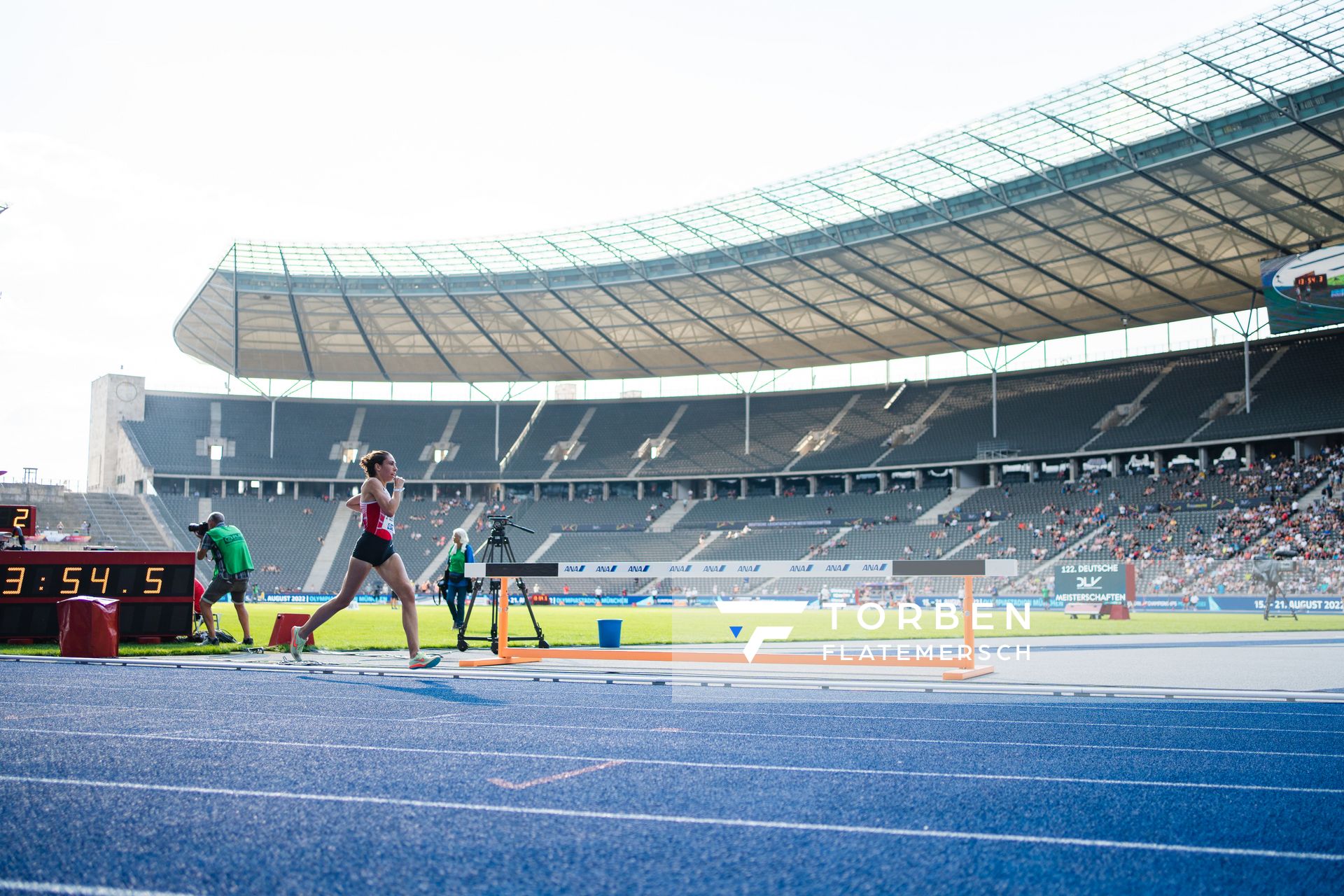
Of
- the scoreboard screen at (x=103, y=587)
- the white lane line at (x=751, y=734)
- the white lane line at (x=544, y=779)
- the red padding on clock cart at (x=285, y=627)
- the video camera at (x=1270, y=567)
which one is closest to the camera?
the white lane line at (x=544, y=779)

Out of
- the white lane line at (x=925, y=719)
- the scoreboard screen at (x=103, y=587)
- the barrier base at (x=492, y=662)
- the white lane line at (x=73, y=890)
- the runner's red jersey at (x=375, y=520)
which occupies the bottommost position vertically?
the barrier base at (x=492, y=662)

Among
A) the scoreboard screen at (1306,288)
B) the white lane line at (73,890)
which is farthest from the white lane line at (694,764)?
the scoreboard screen at (1306,288)

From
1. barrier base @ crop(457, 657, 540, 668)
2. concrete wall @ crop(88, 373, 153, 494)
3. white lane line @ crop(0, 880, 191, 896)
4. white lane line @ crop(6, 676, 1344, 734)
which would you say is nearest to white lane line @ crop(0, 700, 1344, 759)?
white lane line @ crop(6, 676, 1344, 734)

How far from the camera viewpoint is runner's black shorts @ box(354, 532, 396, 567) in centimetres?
1012

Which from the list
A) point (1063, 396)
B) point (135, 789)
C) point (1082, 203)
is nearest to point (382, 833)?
point (135, 789)

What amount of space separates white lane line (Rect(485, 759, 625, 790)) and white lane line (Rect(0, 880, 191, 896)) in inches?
75.4

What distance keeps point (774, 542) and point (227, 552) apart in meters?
41.9

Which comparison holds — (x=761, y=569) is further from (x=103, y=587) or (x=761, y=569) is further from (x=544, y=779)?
(x=103, y=587)

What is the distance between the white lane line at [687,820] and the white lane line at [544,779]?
1.47ft

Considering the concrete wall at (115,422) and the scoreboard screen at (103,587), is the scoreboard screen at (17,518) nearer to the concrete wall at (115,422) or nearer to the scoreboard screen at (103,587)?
Answer: the scoreboard screen at (103,587)

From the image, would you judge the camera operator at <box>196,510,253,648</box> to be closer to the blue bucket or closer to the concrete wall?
the blue bucket

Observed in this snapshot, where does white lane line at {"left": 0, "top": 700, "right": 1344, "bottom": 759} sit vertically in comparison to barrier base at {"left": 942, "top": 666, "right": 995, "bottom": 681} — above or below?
above

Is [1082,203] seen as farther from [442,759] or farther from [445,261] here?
[442,759]

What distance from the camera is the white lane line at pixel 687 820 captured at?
394 cm
